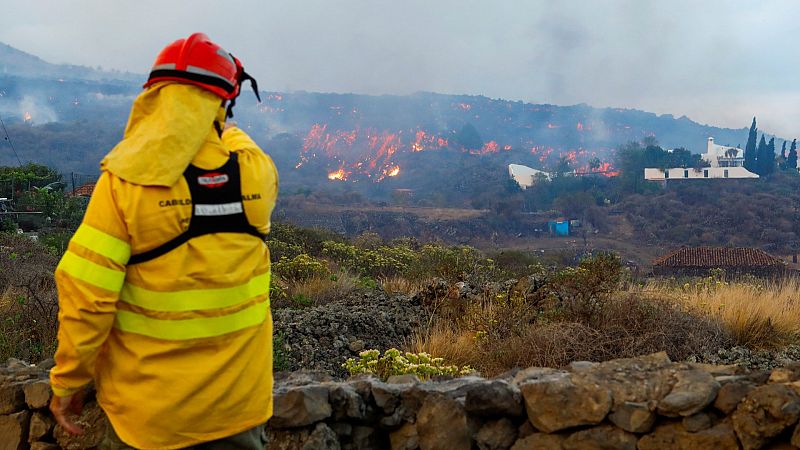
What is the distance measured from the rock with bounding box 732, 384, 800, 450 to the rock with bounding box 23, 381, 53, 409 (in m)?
3.28

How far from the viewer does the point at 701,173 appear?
246 ft

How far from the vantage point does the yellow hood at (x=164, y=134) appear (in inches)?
75.1

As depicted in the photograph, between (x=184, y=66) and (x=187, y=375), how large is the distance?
1.00 metres

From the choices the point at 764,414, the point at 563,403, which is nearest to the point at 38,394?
the point at 563,403

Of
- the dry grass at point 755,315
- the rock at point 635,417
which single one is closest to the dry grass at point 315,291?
the dry grass at point 755,315

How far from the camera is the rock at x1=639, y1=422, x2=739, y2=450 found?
8.82ft

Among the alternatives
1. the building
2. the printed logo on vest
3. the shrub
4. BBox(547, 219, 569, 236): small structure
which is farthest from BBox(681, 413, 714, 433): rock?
the building

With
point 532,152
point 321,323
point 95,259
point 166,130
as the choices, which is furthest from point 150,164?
point 532,152

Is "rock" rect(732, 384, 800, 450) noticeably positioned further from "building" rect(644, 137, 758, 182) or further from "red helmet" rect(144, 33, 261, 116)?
"building" rect(644, 137, 758, 182)

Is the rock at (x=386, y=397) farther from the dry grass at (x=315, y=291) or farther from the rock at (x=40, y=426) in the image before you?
the dry grass at (x=315, y=291)

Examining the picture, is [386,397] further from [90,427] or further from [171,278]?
[171,278]

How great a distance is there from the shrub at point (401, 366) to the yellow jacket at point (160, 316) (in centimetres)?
234

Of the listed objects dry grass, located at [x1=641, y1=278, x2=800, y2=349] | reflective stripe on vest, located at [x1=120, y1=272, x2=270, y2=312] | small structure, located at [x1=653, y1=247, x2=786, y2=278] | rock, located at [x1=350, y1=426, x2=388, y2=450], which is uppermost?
reflective stripe on vest, located at [x1=120, y1=272, x2=270, y2=312]

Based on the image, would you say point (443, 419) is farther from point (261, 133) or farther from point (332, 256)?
point (261, 133)
